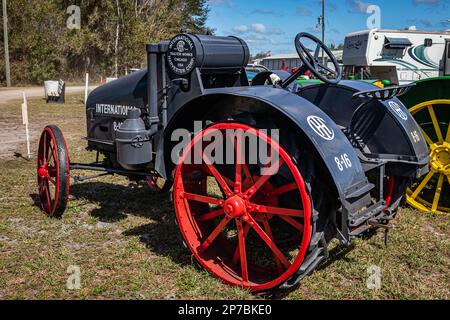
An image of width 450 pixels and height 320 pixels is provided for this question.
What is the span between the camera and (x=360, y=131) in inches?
155

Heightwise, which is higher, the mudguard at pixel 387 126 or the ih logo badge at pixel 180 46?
the ih logo badge at pixel 180 46

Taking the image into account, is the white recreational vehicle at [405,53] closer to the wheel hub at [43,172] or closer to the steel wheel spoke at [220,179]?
the wheel hub at [43,172]

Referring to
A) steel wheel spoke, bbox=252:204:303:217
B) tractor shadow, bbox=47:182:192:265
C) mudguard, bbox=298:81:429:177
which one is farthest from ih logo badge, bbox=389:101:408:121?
tractor shadow, bbox=47:182:192:265

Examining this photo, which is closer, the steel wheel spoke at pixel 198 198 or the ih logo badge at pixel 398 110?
the steel wheel spoke at pixel 198 198

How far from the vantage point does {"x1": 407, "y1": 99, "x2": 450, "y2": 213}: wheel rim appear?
4.82 meters

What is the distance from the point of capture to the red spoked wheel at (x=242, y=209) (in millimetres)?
2898

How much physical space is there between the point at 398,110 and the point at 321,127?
138cm

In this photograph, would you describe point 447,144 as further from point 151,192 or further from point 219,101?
point 151,192

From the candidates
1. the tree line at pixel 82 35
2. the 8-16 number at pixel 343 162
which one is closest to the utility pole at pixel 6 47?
the tree line at pixel 82 35

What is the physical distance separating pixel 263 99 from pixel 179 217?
1085mm

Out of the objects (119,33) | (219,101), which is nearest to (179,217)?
(219,101)

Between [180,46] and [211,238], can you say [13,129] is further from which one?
[211,238]

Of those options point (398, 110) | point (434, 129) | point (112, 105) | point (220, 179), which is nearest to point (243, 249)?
point (220, 179)

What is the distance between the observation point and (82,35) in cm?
3234
